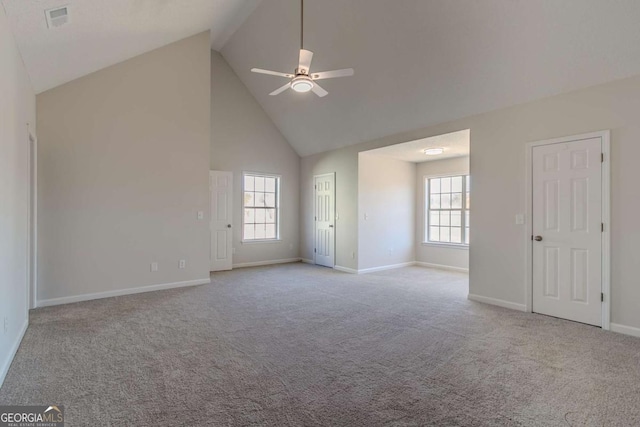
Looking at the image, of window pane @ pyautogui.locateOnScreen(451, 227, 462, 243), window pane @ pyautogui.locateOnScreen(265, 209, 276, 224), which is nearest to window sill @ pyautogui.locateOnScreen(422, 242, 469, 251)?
window pane @ pyautogui.locateOnScreen(451, 227, 462, 243)

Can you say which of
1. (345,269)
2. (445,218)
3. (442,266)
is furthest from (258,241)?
(445,218)

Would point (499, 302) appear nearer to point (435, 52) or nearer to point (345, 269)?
point (345, 269)

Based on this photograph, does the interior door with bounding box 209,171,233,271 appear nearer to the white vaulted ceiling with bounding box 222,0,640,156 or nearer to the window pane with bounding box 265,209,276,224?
the window pane with bounding box 265,209,276,224

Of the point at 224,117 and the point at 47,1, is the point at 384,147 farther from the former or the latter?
the point at 47,1

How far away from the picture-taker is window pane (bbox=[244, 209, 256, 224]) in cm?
751

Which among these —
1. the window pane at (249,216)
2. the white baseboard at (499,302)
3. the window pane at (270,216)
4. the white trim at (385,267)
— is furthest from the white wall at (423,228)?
the window pane at (249,216)

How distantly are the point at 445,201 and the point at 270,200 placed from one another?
404cm

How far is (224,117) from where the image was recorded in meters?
7.11

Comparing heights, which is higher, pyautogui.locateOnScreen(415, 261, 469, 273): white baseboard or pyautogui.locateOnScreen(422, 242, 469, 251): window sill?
pyautogui.locateOnScreen(422, 242, 469, 251): window sill

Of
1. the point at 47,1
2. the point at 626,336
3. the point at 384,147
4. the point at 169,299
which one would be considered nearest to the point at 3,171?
the point at 47,1

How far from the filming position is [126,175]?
486 cm

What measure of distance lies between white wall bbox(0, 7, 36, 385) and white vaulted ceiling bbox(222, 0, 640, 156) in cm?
346

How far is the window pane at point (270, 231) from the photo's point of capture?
7879mm

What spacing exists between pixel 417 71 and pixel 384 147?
1.83 meters
